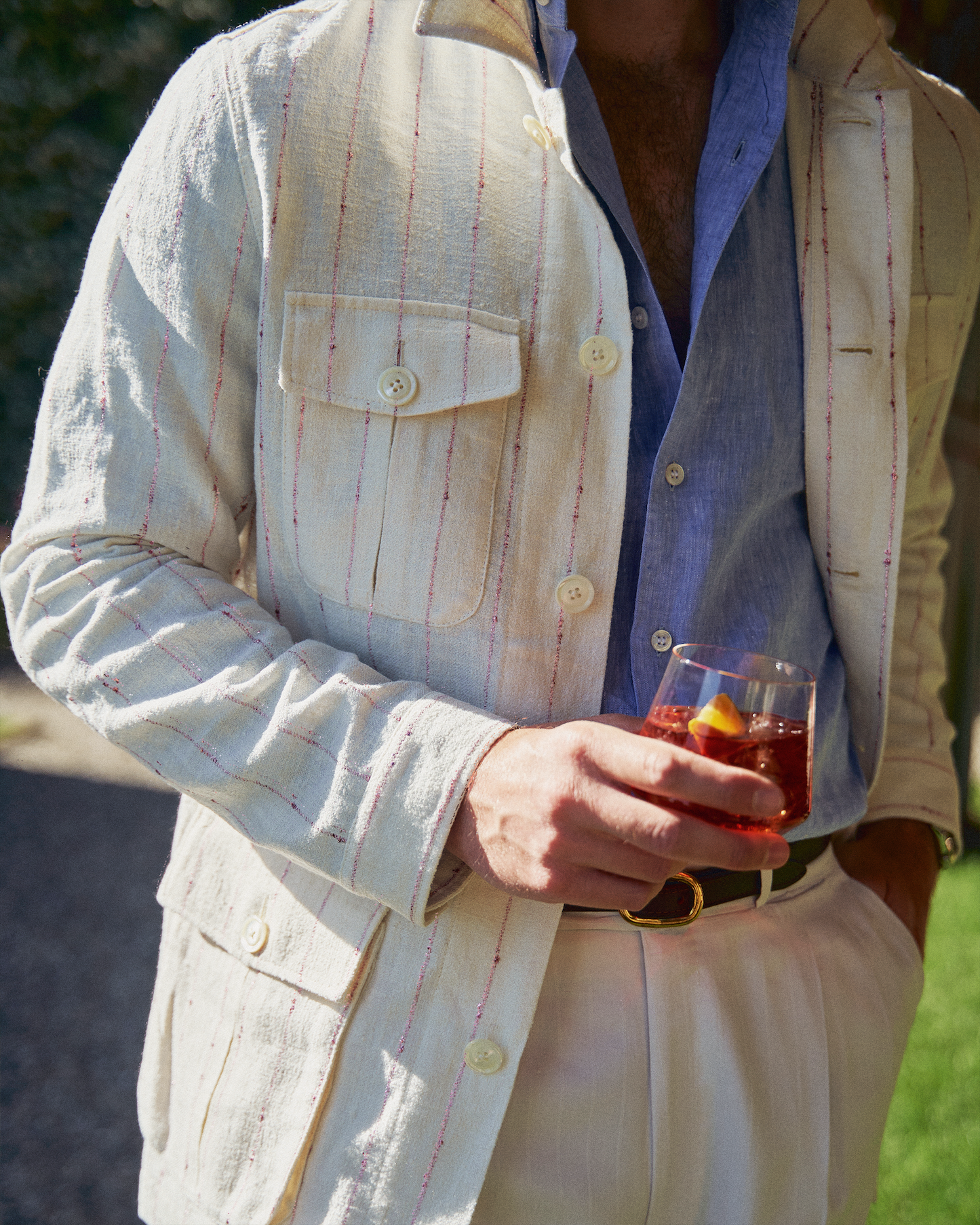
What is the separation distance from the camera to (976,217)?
5.56 ft

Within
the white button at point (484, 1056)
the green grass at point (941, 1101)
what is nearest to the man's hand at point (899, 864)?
the white button at point (484, 1056)

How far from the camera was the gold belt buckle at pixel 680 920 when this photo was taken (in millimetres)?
1236

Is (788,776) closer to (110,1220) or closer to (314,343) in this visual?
(314,343)

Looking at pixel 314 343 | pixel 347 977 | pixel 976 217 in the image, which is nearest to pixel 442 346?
pixel 314 343

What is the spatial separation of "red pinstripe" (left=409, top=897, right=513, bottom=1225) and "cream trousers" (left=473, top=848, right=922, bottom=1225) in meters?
0.09

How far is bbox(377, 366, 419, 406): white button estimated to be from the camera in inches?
48.2

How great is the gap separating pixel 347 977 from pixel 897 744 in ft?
3.57

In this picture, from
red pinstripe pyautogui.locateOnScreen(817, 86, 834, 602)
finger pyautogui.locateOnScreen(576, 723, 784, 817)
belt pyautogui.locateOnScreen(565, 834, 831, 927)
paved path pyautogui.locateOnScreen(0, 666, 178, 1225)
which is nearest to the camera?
finger pyautogui.locateOnScreen(576, 723, 784, 817)

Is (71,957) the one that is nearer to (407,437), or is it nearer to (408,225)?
(407,437)

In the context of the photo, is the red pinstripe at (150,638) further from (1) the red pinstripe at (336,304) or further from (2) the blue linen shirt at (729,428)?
(2) the blue linen shirt at (729,428)

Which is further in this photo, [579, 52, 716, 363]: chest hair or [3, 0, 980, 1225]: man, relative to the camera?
[579, 52, 716, 363]: chest hair

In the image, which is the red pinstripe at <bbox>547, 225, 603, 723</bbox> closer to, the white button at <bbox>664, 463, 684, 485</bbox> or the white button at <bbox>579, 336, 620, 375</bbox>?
the white button at <bbox>579, 336, 620, 375</bbox>

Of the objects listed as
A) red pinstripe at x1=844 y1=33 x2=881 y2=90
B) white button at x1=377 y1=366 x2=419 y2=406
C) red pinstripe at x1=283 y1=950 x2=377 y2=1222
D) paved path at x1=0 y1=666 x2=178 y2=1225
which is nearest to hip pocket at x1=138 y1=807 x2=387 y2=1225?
red pinstripe at x1=283 y1=950 x2=377 y2=1222

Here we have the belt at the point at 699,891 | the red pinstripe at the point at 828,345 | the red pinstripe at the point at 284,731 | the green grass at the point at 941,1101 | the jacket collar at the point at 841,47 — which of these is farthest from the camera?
the green grass at the point at 941,1101
